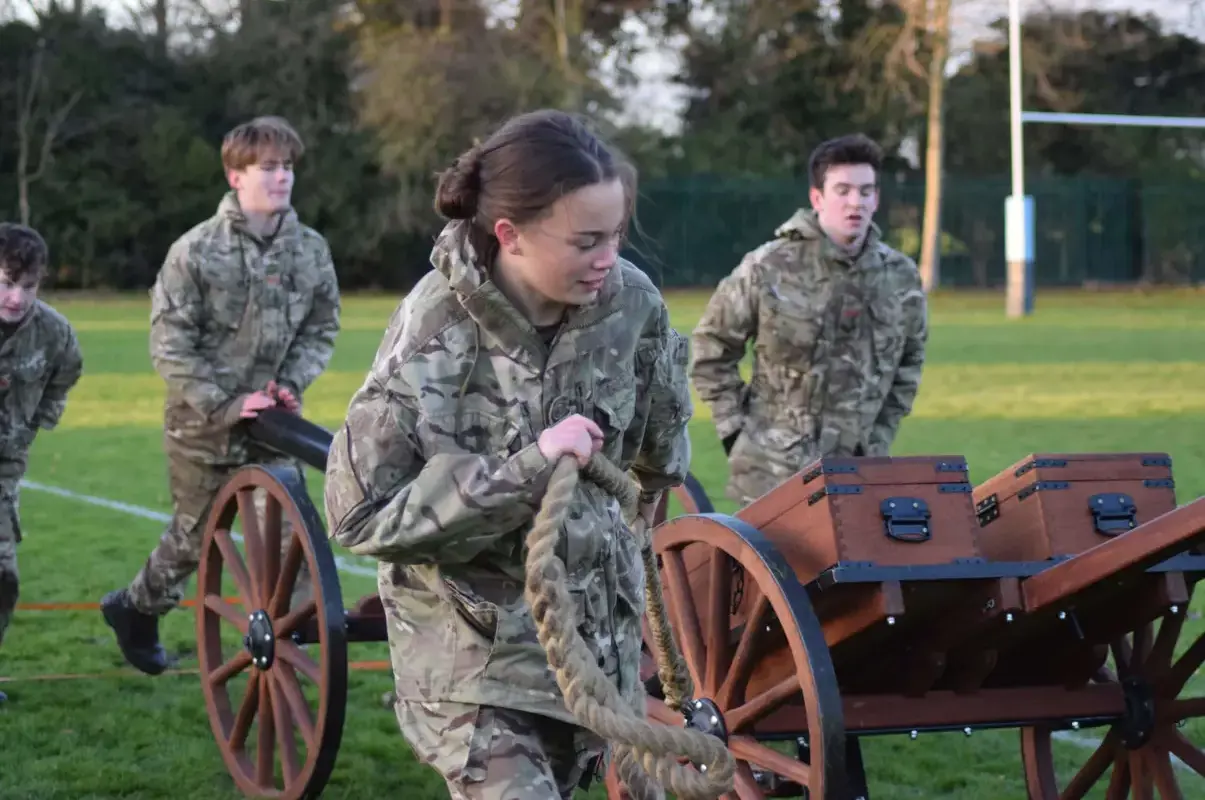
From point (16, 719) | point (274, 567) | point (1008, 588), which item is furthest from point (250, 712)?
point (1008, 588)

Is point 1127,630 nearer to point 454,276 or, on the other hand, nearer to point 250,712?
point 454,276

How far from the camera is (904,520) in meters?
3.96

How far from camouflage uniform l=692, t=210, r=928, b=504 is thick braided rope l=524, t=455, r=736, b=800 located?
3.66 meters

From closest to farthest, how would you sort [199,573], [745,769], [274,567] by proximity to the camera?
[745,769] → [274,567] → [199,573]

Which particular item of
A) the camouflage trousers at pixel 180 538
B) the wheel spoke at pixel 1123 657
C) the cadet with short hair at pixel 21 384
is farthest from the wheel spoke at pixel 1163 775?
the cadet with short hair at pixel 21 384

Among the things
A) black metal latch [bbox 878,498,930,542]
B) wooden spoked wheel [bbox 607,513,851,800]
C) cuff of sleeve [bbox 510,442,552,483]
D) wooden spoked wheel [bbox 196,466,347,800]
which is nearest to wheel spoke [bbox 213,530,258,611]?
wooden spoked wheel [bbox 196,466,347,800]

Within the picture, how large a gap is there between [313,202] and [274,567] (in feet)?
135

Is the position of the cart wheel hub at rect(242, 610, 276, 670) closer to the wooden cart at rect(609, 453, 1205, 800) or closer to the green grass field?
the green grass field

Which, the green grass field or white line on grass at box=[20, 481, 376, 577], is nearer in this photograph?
the green grass field

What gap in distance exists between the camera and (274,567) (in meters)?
5.41

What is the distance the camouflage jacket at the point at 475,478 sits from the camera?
2904 millimetres

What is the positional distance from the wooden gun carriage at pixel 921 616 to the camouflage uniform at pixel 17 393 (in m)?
1.81

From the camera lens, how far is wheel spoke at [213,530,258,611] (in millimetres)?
5535

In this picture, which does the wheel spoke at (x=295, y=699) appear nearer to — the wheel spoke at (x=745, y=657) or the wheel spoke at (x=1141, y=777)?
the wheel spoke at (x=745, y=657)
